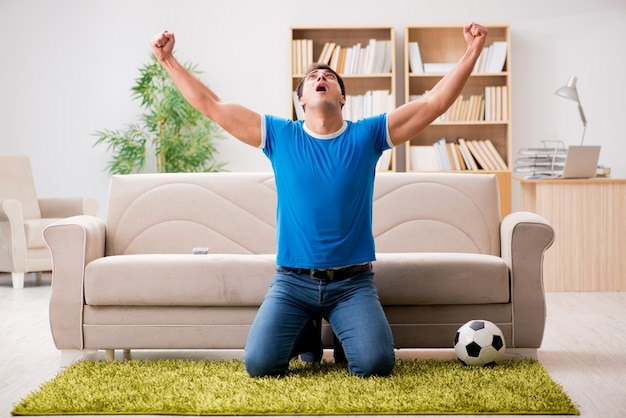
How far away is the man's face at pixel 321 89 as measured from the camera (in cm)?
273

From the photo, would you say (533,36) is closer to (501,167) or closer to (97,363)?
(501,167)

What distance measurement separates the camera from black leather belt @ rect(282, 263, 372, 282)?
8.86ft

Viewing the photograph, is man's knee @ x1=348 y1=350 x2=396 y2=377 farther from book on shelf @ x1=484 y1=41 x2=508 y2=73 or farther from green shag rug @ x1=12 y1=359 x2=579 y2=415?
book on shelf @ x1=484 y1=41 x2=508 y2=73

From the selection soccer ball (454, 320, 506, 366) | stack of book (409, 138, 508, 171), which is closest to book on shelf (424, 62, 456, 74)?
stack of book (409, 138, 508, 171)

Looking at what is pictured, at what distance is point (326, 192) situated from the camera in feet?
8.86

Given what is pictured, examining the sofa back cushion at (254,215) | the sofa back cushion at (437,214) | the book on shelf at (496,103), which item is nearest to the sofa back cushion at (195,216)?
the sofa back cushion at (254,215)

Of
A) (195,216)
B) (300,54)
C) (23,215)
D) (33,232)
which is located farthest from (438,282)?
(23,215)

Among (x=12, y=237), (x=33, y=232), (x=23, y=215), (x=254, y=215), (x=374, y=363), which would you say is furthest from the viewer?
(x=23, y=215)

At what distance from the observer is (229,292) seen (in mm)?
2938

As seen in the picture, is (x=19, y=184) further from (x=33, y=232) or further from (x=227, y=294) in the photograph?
(x=227, y=294)

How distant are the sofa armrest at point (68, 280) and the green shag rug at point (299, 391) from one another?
6.5 inches

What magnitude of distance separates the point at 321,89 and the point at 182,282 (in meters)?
0.89

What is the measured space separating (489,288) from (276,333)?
2.81 feet

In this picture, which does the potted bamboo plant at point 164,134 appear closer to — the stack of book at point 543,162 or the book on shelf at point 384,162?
the book on shelf at point 384,162
